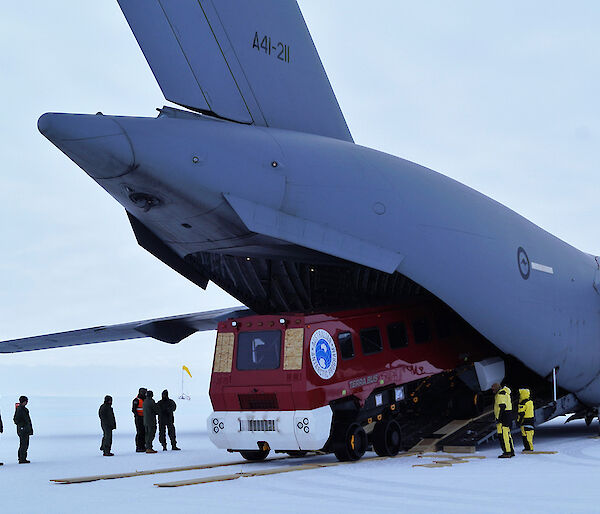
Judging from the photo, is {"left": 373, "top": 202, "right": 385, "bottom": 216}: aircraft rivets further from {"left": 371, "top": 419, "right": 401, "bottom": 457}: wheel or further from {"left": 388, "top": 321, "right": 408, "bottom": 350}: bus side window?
{"left": 371, "top": 419, "right": 401, "bottom": 457}: wheel

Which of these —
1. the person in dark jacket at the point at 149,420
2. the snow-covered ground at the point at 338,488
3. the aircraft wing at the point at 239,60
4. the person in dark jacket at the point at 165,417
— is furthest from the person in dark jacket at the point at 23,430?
the aircraft wing at the point at 239,60

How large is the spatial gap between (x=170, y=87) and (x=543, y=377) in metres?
10.0

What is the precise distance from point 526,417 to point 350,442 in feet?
12.4

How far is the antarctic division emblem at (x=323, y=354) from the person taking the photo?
41.2ft

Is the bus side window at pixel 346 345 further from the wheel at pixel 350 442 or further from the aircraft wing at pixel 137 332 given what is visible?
the aircraft wing at pixel 137 332

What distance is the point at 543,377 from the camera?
16.0m

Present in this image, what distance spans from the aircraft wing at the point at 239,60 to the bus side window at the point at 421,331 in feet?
13.5

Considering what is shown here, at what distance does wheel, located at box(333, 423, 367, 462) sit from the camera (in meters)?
12.6

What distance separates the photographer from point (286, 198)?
12289 millimetres

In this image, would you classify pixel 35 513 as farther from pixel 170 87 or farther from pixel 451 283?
pixel 451 283

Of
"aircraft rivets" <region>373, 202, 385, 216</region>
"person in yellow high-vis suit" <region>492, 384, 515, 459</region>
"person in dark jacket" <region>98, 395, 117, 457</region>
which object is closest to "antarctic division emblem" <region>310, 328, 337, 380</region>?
"aircraft rivets" <region>373, 202, 385, 216</region>

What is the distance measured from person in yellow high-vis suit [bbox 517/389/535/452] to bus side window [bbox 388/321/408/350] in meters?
2.47

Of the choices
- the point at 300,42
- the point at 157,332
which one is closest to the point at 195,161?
the point at 300,42

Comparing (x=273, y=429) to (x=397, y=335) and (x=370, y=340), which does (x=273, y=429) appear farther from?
(x=397, y=335)
